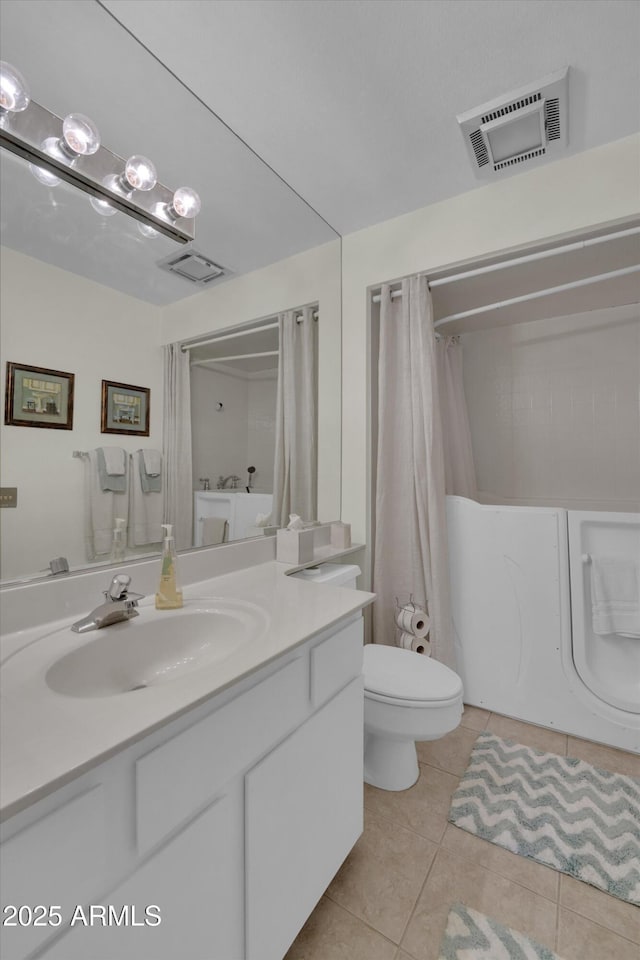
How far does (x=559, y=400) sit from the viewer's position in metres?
2.83

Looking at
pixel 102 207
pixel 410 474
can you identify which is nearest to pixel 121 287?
pixel 102 207

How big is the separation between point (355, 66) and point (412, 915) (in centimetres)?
261

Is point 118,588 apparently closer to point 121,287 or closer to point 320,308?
point 121,287

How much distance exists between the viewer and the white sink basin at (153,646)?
2.92 feet

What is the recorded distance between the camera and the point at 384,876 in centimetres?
125

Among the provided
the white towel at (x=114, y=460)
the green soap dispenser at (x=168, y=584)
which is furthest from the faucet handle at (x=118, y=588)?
the white towel at (x=114, y=460)

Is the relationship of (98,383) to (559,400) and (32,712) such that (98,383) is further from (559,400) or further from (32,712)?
(559,400)

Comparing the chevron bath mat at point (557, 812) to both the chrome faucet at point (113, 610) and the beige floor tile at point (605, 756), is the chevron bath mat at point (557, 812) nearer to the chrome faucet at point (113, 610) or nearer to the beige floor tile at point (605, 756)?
the beige floor tile at point (605, 756)

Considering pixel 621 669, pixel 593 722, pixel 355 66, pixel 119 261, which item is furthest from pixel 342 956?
pixel 355 66

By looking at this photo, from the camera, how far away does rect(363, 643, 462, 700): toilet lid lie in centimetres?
145

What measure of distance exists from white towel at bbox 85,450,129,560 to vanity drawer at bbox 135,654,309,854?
2.19 feet

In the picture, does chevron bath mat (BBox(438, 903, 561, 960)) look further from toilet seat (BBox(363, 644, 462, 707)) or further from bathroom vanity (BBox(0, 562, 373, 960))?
toilet seat (BBox(363, 644, 462, 707))

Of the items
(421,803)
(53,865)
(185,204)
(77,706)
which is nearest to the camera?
(53,865)

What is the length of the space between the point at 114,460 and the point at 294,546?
77cm
